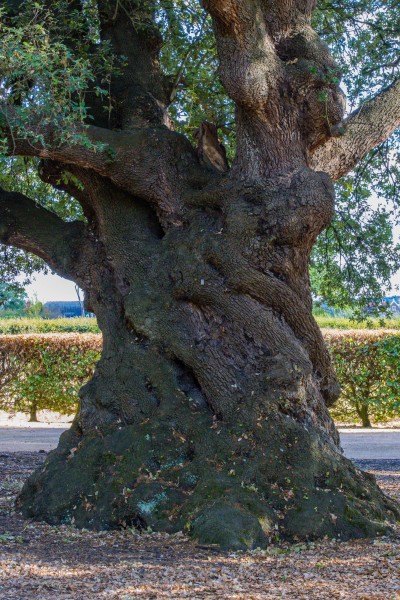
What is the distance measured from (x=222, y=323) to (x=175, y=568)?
91.9 inches

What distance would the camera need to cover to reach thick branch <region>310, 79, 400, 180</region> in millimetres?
6984

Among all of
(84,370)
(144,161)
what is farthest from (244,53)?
(84,370)

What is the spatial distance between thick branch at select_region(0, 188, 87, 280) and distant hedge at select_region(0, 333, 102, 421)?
7.86 m

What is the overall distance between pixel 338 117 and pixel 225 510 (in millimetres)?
3686

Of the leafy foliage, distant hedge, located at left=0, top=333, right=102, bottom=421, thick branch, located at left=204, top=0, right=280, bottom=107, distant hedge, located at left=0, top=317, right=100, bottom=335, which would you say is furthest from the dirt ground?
distant hedge, located at left=0, top=317, right=100, bottom=335

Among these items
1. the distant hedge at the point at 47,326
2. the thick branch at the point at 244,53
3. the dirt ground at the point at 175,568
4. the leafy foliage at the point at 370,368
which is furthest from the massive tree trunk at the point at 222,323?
the distant hedge at the point at 47,326

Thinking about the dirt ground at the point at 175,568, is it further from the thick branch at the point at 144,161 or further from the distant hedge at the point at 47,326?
the distant hedge at the point at 47,326

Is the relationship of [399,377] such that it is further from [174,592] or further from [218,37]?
[174,592]

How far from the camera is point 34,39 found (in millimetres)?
5703

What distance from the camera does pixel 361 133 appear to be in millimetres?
7066

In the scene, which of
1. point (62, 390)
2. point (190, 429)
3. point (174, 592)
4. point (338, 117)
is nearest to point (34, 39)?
point (338, 117)

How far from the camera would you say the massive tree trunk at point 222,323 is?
5.56 m

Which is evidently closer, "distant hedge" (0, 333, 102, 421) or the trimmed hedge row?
the trimmed hedge row

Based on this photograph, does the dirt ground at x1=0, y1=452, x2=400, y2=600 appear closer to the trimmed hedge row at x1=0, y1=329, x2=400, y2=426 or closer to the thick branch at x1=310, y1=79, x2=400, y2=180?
the thick branch at x1=310, y1=79, x2=400, y2=180
